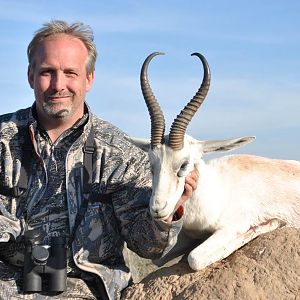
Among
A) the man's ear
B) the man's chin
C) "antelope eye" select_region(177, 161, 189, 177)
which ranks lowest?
"antelope eye" select_region(177, 161, 189, 177)

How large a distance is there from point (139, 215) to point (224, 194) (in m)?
1.17

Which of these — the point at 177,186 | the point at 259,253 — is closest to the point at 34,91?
the point at 177,186

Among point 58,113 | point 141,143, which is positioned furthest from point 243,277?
point 58,113

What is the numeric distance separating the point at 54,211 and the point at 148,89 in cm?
129

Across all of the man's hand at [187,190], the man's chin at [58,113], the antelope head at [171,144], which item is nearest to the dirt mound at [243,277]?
the man's hand at [187,190]

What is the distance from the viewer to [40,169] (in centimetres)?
623

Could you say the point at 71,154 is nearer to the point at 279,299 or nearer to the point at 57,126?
the point at 57,126

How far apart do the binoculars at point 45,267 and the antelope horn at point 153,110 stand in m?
1.23

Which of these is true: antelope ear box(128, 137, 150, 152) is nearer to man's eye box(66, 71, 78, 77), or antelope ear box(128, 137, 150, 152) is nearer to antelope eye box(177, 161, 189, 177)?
antelope eye box(177, 161, 189, 177)

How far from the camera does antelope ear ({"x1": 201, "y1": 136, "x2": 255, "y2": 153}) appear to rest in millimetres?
6840

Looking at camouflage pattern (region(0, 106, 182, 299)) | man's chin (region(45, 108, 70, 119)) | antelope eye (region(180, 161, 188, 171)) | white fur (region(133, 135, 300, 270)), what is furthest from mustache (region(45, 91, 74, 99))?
antelope eye (region(180, 161, 188, 171))

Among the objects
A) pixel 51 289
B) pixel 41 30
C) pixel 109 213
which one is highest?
pixel 41 30

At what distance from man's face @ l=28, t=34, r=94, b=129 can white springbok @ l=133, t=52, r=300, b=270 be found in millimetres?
576

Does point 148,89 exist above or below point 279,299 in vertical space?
above
